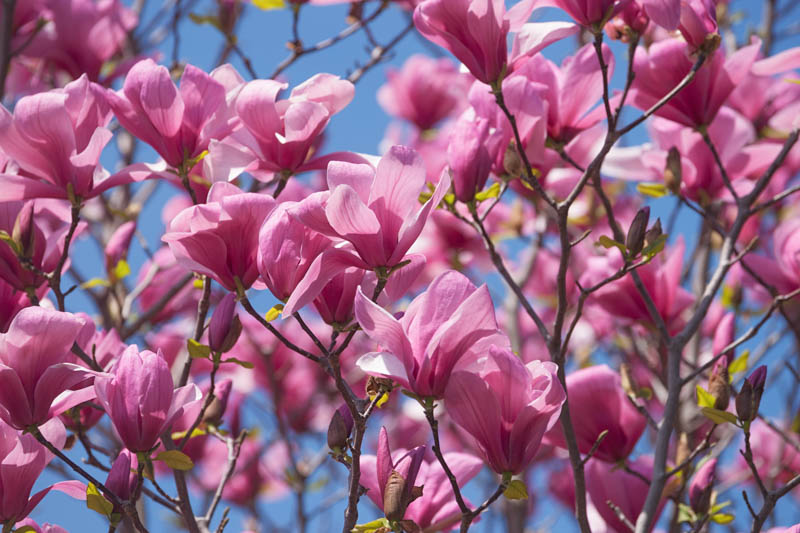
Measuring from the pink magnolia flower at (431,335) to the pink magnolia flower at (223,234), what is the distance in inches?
9.0

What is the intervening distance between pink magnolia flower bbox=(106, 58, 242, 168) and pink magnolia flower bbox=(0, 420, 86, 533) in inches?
19.2

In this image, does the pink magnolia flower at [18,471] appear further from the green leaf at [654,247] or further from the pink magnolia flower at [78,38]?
the pink magnolia flower at [78,38]

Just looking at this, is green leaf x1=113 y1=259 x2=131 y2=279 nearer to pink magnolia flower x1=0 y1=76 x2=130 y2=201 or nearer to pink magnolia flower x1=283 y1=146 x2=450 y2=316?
pink magnolia flower x1=0 y1=76 x2=130 y2=201

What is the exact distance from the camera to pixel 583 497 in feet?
4.66

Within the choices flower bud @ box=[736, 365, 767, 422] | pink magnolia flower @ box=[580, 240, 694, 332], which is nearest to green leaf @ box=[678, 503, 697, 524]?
flower bud @ box=[736, 365, 767, 422]

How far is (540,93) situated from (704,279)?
98 cm

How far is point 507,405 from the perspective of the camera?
115cm

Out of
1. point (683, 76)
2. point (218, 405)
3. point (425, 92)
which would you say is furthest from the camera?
point (425, 92)

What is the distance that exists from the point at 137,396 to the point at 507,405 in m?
0.49

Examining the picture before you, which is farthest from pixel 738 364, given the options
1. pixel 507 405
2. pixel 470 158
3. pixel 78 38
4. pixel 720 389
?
pixel 78 38

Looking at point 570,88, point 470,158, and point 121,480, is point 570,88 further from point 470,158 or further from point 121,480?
point 121,480

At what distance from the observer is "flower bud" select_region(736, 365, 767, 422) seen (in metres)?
1.32

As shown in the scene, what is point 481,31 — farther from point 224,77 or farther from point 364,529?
point 364,529

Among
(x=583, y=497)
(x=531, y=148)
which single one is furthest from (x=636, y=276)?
(x=583, y=497)
